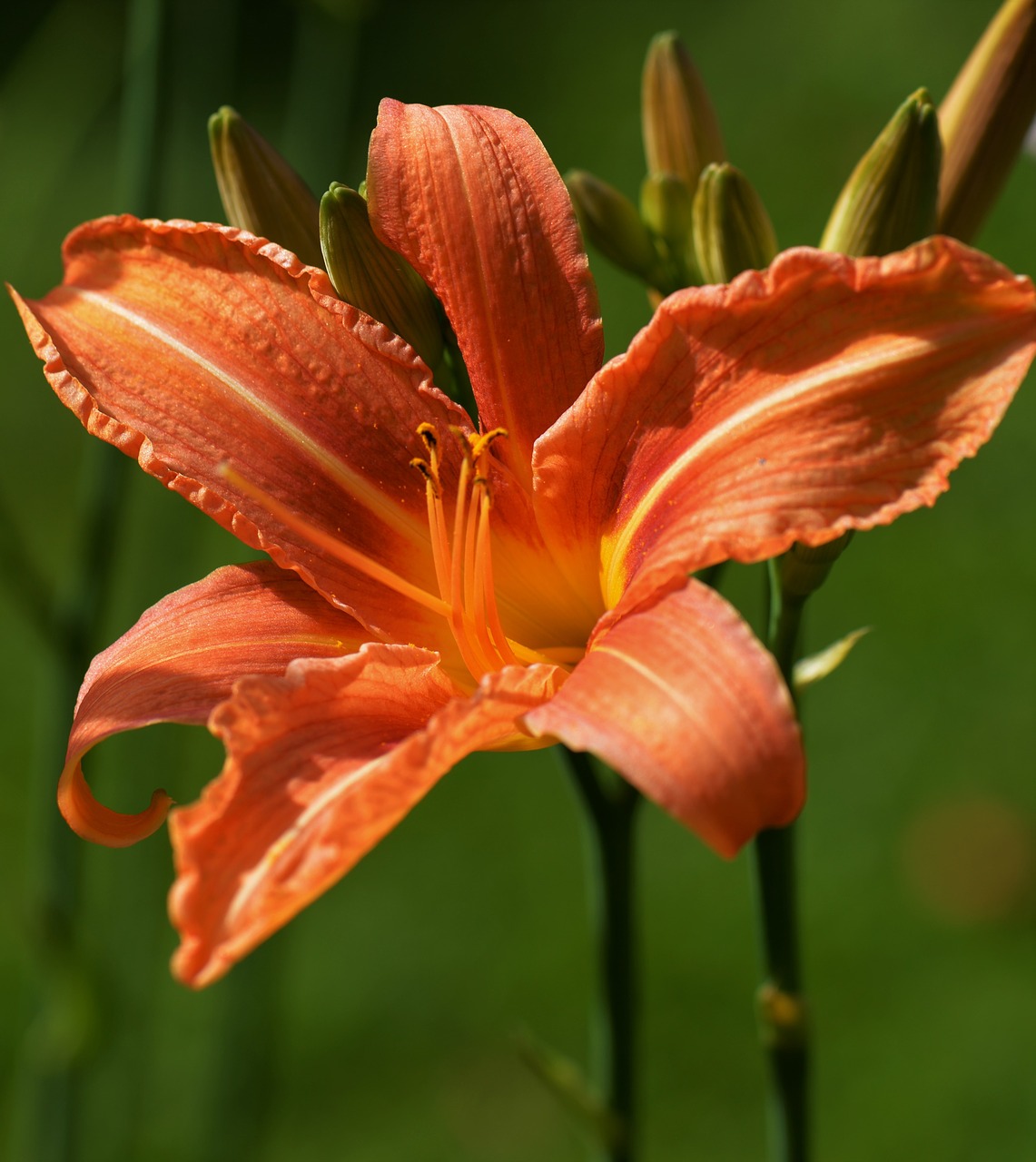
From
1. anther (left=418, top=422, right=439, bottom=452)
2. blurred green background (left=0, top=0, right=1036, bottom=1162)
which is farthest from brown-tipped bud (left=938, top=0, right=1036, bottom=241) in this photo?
blurred green background (left=0, top=0, right=1036, bottom=1162)

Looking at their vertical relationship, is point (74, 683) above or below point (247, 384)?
below

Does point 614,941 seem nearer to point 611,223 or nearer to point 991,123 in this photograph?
point 611,223

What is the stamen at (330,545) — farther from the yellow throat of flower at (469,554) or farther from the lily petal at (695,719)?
the lily petal at (695,719)

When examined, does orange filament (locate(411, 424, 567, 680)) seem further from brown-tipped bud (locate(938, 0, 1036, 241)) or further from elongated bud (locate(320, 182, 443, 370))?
brown-tipped bud (locate(938, 0, 1036, 241))

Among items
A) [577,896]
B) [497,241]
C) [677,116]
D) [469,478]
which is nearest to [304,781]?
[469,478]

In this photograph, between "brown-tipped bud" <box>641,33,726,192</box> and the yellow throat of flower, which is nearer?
the yellow throat of flower


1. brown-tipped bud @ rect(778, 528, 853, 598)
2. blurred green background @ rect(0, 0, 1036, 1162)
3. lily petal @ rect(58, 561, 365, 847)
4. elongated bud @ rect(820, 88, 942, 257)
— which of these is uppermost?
elongated bud @ rect(820, 88, 942, 257)

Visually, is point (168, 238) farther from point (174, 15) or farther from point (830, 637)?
point (830, 637)
